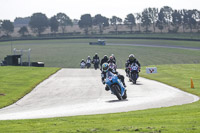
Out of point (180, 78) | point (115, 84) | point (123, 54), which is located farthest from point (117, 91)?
point (123, 54)

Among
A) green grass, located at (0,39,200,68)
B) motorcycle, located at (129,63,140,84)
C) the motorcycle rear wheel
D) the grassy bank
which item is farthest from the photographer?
green grass, located at (0,39,200,68)

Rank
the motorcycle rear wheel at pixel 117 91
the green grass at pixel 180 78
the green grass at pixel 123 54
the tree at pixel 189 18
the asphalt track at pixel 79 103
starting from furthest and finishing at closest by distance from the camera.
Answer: the tree at pixel 189 18 → the green grass at pixel 123 54 → the green grass at pixel 180 78 → the motorcycle rear wheel at pixel 117 91 → the asphalt track at pixel 79 103

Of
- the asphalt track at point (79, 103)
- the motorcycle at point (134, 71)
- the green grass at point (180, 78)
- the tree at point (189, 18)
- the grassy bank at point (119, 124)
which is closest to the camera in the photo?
the grassy bank at point (119, 124)

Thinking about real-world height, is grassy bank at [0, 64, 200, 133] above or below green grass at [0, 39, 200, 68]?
above

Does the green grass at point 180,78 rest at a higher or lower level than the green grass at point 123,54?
higher

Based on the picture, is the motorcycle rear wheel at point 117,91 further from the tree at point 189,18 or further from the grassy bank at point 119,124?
the tree at point 189,18

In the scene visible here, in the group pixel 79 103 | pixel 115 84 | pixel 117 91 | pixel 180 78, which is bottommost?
pixel 180 78

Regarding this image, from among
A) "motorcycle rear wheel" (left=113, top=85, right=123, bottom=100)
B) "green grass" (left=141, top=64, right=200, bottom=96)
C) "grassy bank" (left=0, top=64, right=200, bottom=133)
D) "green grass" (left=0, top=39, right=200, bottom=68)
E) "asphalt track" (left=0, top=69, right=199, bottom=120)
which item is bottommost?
"green grass" (left=0, top=39, right=200, bottom=68)

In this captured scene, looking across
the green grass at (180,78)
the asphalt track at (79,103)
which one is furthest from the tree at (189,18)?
the asphalt track at (79,103)

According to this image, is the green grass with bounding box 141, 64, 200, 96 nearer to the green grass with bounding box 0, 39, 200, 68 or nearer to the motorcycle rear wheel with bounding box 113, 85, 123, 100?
the motorcycle rear wheel with bounding box 113, 85, 123, 100

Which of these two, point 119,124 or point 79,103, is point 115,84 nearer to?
point 79,103

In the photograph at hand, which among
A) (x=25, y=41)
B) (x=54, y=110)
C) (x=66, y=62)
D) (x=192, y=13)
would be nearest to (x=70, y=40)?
(x=25, y=41)

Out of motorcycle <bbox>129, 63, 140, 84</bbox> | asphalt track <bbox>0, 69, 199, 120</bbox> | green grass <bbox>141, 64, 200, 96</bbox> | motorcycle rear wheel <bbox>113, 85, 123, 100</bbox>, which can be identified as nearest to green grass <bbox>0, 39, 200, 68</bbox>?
green grass <bbox>141, 64, 200, 96</bbox>

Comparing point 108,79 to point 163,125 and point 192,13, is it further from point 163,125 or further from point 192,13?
point 192,13
